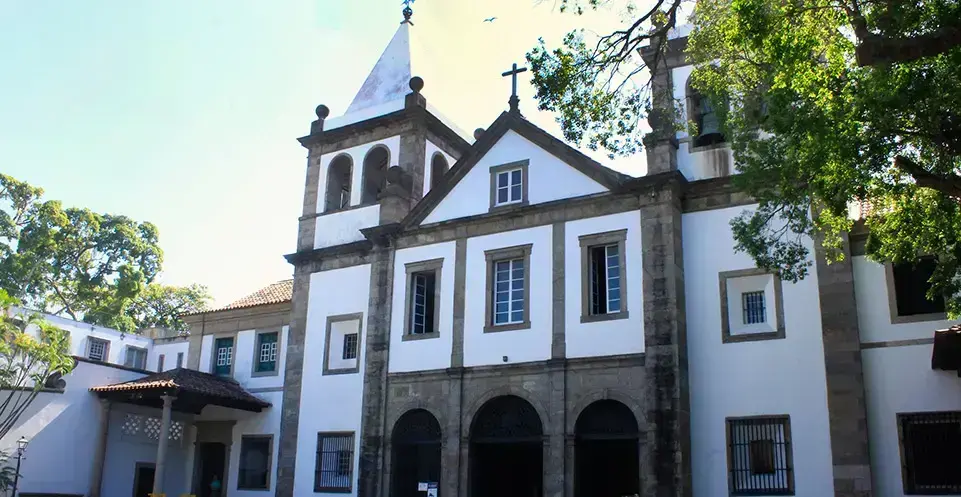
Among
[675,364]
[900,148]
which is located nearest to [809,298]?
[675,364]

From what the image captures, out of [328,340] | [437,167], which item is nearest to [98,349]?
[328,340]

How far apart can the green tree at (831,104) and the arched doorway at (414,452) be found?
859cm

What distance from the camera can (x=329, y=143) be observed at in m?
26.3

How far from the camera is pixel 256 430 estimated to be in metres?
24.9

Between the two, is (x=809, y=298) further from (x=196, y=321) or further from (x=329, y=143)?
(x=196, y=321)

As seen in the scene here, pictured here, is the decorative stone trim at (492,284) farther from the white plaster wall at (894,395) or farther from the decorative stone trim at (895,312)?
the decorative stone trim at (895,312)

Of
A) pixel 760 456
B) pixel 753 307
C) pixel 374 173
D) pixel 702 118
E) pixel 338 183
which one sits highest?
pixel 374 173

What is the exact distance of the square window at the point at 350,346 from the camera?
77.4ft

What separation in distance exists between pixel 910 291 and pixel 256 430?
16.3m

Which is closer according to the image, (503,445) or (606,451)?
(606,451)

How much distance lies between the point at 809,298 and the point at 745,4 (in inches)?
303

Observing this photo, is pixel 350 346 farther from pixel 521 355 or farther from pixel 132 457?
pixel 132 457

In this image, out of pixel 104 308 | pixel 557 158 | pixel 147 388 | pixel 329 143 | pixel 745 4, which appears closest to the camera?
pixel 745 4

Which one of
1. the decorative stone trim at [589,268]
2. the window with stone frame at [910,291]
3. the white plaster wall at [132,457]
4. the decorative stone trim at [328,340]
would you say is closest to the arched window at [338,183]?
the decorative stone trim at [328,340]
